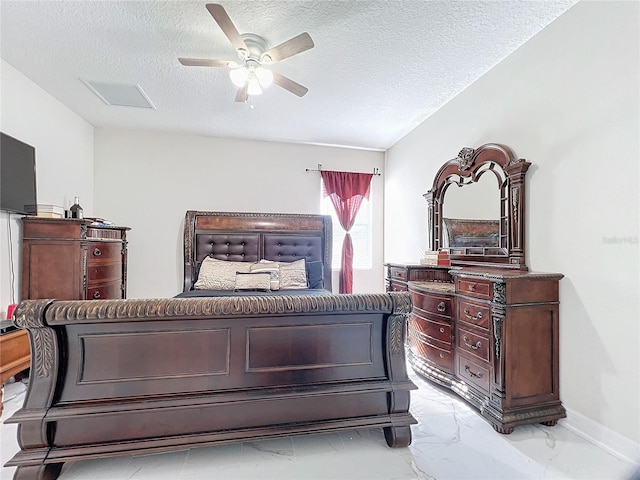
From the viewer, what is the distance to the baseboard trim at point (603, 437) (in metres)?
1.70

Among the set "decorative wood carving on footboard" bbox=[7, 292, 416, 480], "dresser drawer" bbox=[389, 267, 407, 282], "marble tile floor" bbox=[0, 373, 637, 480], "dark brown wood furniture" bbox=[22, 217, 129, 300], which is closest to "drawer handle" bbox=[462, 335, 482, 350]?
"marble tile floor" bbox=[0, 373, 637, 480]

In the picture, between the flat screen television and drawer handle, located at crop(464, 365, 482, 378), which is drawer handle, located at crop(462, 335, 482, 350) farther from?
the flat screen television

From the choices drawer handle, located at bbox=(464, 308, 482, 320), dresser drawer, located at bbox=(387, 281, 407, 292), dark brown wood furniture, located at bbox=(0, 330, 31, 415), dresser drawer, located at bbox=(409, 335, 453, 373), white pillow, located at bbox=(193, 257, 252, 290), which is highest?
white pillow, located at bbox=(193, 257, 252, 290)

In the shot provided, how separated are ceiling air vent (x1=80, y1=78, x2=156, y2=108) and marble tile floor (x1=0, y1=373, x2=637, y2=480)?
9.65ft

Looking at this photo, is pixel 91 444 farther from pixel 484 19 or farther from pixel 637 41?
pixel 637 41

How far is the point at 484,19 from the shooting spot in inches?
83.9

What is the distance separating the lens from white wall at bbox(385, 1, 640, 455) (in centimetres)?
175

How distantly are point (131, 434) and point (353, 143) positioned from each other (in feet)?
13.8

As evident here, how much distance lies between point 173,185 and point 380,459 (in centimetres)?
404

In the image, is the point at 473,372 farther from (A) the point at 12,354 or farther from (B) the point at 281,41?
(A) the point at 12,354

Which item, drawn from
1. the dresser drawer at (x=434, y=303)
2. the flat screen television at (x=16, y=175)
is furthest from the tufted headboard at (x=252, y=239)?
the flat screen television at (x=16, y=175)

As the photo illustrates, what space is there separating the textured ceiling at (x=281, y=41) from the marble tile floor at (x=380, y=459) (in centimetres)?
276

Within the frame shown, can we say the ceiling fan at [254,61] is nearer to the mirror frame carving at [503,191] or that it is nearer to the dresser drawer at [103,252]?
the mirror frame carving at [503,191]

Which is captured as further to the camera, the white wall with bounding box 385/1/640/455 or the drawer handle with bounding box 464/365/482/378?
the drawer handle with bounding box 464/365/482/378
